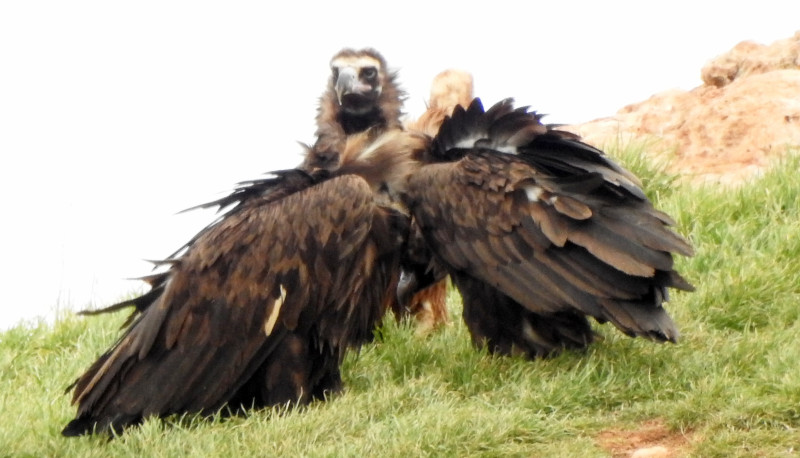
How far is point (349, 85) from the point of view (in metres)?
7.97

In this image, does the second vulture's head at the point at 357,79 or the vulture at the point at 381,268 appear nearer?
the vulture at the point at 381,268

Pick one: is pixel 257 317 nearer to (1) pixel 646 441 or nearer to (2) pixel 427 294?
(2) pixel 427 294

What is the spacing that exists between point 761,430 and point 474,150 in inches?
83.5

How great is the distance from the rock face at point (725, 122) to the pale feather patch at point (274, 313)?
12.6 feet

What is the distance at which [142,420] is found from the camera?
262 inches

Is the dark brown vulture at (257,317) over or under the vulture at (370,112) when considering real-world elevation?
under

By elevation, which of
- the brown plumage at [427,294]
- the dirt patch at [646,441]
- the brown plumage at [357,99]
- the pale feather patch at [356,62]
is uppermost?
the pale feather patch at [356,62]

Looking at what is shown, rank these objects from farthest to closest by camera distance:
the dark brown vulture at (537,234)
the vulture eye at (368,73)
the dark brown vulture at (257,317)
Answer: the vulture eye at (368,73)
the dark brown vulture at (257,317)
the dark brown vulture at (537,234)

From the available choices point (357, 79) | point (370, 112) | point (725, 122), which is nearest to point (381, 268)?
point (370, 112)

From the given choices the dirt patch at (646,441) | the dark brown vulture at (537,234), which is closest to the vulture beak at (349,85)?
the dark brown vulture at (537,234)

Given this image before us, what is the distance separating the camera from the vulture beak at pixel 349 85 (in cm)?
796

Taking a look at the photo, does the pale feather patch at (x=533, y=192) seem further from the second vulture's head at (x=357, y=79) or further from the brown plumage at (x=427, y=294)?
the second vulture's head at (x=357, y=79)

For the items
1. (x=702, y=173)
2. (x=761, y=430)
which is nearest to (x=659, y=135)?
(x=702, y=173)

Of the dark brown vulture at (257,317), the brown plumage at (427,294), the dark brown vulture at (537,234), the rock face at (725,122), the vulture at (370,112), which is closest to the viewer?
the dark brown vulture at (537,234)
